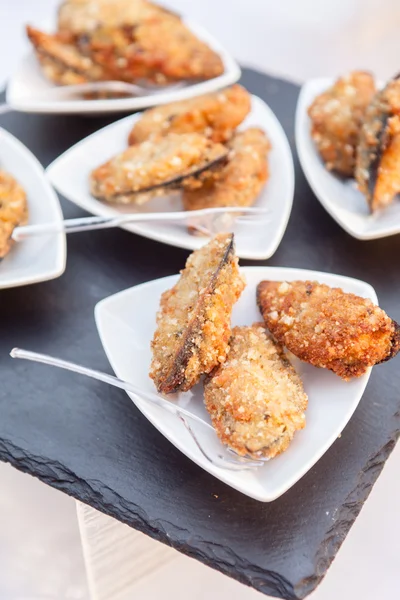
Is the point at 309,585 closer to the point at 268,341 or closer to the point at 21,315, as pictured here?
the point at 268,341

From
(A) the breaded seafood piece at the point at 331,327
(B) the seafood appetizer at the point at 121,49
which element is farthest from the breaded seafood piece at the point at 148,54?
(A) the breaded seafood piece at the point at 331,327

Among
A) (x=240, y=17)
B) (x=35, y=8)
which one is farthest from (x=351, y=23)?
(x=35, y=8)

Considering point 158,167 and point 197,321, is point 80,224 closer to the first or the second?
point 158,167

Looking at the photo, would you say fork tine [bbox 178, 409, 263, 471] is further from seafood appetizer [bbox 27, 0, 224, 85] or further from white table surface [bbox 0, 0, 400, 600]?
seafood appetizer [bbox 27, 0, 224, 85]

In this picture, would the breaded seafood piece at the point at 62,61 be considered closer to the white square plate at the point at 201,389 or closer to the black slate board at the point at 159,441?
the black slate board at the point at 159,441

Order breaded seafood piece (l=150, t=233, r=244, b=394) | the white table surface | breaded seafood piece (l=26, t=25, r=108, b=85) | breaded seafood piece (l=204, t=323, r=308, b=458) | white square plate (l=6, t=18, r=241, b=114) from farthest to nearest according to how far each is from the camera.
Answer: breaded seafood piece (l=26, t=25, r=108, b=85), white square plate (l=6, t=18, r=241, b=114), the white table surface, breaded seafood piece (l=150, t=233, r=244, b=394), breaded seafood piece (l=204, t=323, r=308, b=458)

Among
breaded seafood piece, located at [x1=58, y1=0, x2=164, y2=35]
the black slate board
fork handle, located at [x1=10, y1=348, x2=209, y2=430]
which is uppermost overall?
breaded seafood piece, located at [x1=58, y1=0, x2=164, y2=35]

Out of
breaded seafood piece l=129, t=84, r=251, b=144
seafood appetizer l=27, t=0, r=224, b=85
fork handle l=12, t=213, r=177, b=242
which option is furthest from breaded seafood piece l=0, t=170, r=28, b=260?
seafood appetizer l=27, t=0, r=224, b=85
